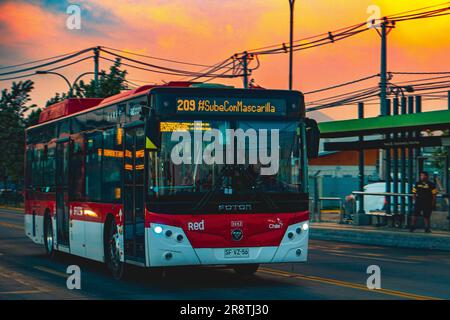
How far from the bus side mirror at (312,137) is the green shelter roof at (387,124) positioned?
14683 mm

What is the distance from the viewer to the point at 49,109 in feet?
77.1

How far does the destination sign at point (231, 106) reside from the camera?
15.0 m

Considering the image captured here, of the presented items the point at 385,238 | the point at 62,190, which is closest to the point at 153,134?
the point at 62,190

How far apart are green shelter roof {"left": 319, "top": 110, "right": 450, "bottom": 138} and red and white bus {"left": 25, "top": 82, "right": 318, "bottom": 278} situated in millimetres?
15087

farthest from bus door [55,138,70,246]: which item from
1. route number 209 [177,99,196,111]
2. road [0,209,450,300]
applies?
route number 209 [177,99,196,111]

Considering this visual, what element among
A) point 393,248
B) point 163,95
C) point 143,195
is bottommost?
point 393,248

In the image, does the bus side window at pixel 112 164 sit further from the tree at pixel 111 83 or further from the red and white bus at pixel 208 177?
the tree at pixel 111 83

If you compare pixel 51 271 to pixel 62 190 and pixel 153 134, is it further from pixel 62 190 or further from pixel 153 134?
pixel 153 134

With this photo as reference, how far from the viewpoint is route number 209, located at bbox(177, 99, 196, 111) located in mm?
14961

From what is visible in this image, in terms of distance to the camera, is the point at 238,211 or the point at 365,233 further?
the point at 365,233

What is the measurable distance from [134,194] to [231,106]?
204 cm
